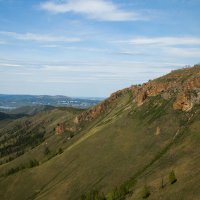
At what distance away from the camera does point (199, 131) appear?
200 meters

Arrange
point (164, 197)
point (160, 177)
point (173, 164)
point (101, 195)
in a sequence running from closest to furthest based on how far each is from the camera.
Result: point (164, 197), point (160, 177), point (173, 164), point (101, 195)

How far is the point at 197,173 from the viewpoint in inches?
5615

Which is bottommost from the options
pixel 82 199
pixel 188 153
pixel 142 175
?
pixel 82 199

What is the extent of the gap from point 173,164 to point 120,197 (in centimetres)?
3021

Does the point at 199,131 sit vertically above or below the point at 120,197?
above

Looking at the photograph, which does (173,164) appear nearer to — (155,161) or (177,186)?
(155,161)

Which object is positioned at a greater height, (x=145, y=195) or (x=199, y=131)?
(x=199, y=131)

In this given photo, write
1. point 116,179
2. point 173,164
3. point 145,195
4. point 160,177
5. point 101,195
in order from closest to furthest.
Answer: point 145,195 < point 160,177 < point 173,164 < point 101,195 < point 116,179

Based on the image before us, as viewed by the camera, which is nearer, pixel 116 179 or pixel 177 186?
pixel 177 186

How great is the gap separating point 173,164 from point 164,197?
4149 cm

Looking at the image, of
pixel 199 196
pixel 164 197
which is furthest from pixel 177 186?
pixel 199 196

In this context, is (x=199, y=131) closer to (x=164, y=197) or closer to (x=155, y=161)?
(x=155, y=161)

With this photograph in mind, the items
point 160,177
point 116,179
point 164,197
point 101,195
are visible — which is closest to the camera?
point 164,197

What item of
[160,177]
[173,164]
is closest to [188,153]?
[173,164]
